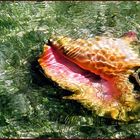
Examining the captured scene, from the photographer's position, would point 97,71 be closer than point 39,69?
Yes

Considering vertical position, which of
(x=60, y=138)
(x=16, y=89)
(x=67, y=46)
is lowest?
(x=60, y=138)

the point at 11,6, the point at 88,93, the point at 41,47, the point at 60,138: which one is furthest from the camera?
the point at 11,6

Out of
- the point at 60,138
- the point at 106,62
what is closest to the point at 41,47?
the point at 106,62

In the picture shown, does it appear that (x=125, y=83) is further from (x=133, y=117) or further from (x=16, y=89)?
(x=16, y=89)
